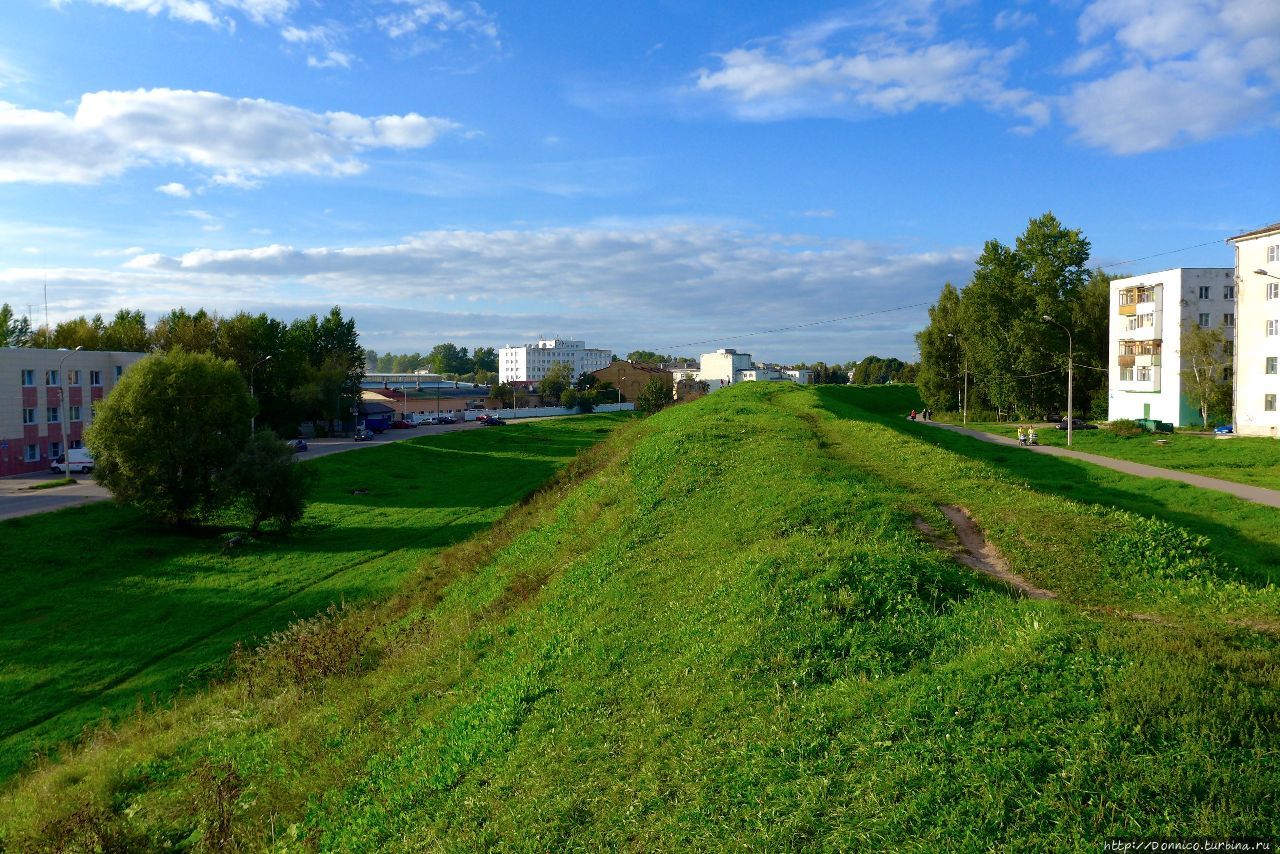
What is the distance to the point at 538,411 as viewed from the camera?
124 metres

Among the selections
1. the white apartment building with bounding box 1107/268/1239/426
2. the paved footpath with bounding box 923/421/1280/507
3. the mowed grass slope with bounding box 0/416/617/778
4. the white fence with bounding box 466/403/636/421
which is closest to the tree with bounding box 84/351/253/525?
the mowed grass slope with bounding box 0/416/617/778

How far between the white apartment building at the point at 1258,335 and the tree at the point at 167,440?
2404 inches

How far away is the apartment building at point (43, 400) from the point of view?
50.7 m

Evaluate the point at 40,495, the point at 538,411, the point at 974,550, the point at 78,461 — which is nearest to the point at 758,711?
the point at 974,550

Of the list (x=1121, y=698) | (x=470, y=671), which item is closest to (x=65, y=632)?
(x=470, y=671)

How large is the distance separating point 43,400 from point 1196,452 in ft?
237

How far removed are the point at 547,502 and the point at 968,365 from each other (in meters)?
63.9

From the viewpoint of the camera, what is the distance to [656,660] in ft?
33.6

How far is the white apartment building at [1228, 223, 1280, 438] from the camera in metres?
50.0

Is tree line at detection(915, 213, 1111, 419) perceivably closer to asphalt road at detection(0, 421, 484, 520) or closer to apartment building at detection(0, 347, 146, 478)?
asphalt road at detection(0, 421, 484, 520)

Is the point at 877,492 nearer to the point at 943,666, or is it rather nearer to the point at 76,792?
the point at 943,666

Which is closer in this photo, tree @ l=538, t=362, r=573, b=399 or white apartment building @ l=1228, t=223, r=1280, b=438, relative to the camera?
white apartment building @ l=1228, t=223, r=1280, b=438

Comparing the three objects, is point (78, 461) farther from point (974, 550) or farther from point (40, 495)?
point (974, 550)

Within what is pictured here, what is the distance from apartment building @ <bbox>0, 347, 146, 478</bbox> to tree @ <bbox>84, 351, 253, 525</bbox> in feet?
48.8
